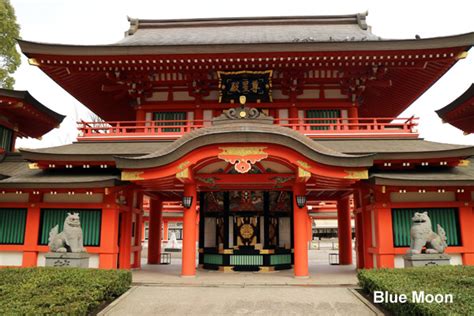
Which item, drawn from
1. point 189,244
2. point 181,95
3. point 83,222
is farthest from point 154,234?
point 181,95

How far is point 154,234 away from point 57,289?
11821mm

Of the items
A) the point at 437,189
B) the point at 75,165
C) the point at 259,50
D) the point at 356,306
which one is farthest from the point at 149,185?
the point at 437,189

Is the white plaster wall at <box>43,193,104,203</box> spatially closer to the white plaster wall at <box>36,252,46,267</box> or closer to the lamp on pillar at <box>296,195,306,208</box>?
the white plaster wall at <box>36,252,46,267</box>

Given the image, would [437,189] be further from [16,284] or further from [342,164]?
[16,284]

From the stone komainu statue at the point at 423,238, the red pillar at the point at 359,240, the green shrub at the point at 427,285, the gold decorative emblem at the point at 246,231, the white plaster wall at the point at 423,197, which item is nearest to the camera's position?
the green shrub at the point at 427,285

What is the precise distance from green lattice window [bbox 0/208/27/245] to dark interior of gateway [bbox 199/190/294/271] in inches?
294

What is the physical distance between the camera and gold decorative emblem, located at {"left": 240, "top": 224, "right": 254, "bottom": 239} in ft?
55.4

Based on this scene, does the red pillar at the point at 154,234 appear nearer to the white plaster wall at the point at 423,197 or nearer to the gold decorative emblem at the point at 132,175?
the gold decorative emblem at the point at 132,175

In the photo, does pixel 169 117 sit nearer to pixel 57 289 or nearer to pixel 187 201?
pixel 187 201

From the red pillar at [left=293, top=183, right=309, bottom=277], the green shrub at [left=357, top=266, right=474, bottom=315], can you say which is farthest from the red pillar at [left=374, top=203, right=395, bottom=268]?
the red pillar at [left=293, top=183, right=309, bottom=277]

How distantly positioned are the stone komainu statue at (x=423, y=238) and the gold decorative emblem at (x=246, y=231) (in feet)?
22.3

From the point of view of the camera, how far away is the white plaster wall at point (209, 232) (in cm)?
1767

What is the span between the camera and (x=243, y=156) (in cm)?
1330

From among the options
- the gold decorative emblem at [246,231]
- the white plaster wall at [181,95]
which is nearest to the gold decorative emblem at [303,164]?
the gold decorative emblem at [246,231]
